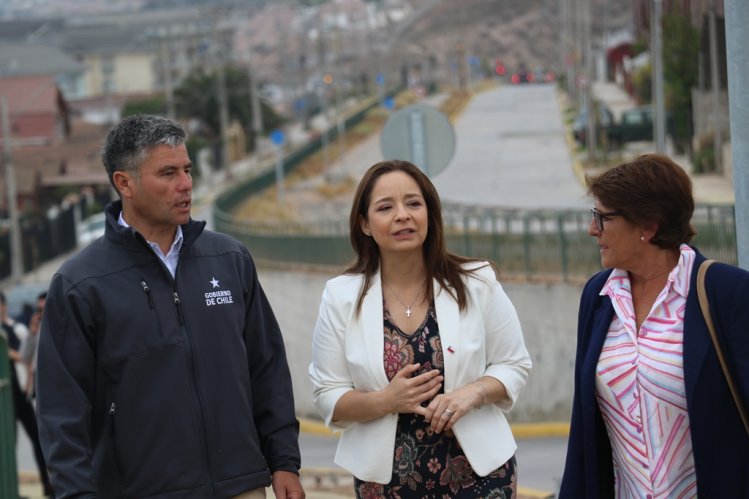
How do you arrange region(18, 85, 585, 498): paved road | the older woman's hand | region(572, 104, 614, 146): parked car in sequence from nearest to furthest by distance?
1. the older woman's hand
2. region(18, 85, 585, 498): paved road
3. region(572, 104, 614, 146): parked car

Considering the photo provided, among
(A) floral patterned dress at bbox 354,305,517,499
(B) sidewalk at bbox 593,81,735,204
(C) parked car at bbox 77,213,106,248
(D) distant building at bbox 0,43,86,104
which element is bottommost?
(C) parked car at bbox 77,213,106,248

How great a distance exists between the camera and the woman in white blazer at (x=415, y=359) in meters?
5.40

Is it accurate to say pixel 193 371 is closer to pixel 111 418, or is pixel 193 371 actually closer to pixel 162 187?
pixel 111 418

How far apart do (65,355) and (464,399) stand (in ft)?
4.70

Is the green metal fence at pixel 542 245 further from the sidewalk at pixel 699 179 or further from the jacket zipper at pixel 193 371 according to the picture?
the jacket zipper at pixel 193 371

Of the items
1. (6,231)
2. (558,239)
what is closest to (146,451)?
(558,239)

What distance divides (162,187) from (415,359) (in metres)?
1.14

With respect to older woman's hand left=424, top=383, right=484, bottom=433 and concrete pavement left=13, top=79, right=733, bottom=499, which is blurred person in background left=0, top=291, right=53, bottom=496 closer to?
concrete pavement left=13, top=79, right=733, bottom=499

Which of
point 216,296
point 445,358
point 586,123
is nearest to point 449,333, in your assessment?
point 445,358

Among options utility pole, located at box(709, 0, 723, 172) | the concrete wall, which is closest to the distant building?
utility pole, located at box(709, 0, 723, 172)

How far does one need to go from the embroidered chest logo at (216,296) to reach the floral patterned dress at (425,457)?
0.61 meters

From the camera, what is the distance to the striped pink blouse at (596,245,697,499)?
16.1 ft

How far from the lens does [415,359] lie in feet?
17.8

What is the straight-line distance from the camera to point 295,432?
579 centimetres
